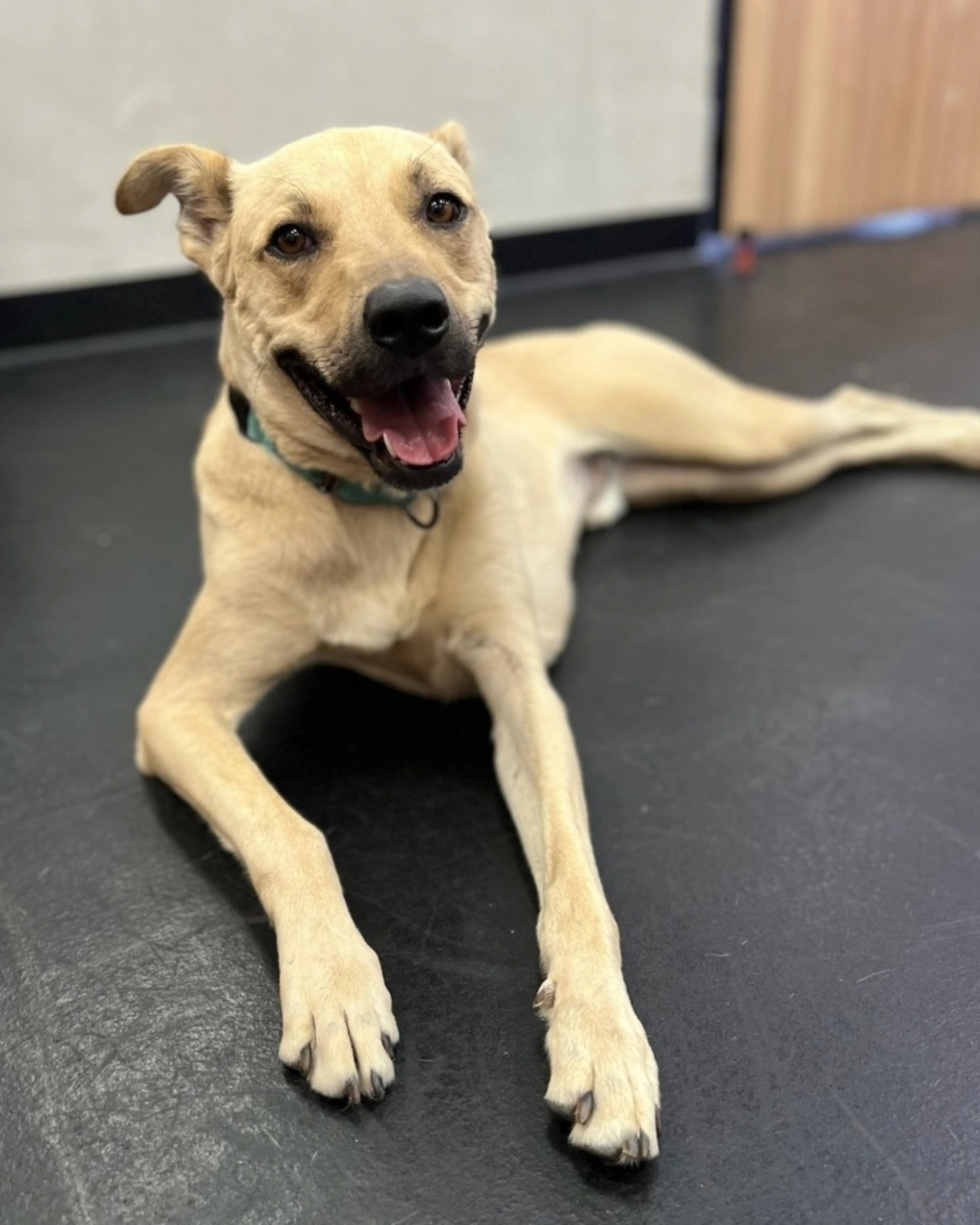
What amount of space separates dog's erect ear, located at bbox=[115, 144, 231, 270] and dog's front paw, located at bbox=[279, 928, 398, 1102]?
1241 millimetres

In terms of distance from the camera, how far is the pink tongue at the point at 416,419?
1669mm

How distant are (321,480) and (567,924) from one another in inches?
35.3

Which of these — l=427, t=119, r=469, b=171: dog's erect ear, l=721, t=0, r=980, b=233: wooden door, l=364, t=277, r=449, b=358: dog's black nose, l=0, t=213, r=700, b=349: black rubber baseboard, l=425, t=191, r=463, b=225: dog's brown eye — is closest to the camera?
l=364, t=277, r=449, b=358: dog's black nose

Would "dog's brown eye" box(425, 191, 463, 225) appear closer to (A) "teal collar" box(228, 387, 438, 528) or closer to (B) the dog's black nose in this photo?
(B) the dog's black nose

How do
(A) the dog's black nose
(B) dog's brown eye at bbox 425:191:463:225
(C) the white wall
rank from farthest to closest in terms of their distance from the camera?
(C) the white wall → (B) dog's brown eye at bbox 425:191:463:225 → (A) the dog's black nose

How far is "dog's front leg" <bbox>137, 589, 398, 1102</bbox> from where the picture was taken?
1.35 meters

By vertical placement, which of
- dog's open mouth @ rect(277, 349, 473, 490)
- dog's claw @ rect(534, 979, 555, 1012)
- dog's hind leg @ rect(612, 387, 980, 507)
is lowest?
dog's hind leg @ rect(612, 387, 980, 507)

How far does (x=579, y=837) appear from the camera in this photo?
162cm

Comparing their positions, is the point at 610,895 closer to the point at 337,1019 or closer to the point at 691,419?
the point at 337,1019

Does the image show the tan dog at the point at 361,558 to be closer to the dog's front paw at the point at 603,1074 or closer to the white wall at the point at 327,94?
the dog's front paw at the point at 603,1074

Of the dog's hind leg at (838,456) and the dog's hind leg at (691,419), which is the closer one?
the dog's hind leg at (691,419)

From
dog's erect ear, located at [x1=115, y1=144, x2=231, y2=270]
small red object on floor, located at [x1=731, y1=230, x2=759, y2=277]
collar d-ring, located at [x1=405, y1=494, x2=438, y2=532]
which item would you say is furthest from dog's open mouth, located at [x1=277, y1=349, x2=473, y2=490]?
small red object on floor, located at [x1=731, y1=230, x2=759, y2=277]

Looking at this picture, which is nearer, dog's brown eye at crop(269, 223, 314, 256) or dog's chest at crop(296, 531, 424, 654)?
dog's brown eye at crop(269, 223, 314, 256)

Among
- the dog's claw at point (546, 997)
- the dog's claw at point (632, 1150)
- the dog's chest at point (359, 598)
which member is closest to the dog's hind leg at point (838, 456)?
the dog's chest at point (359, 598)
